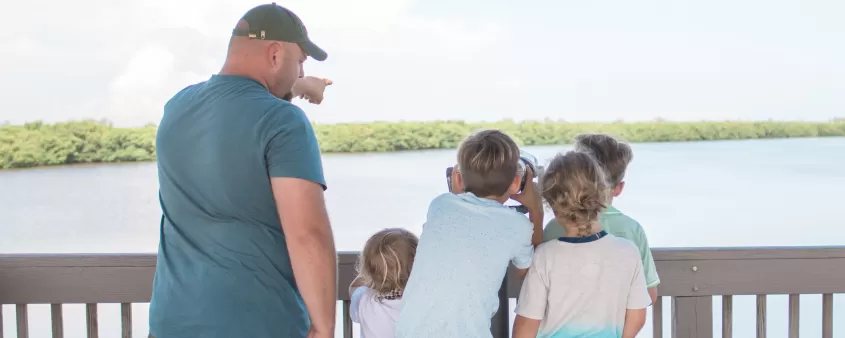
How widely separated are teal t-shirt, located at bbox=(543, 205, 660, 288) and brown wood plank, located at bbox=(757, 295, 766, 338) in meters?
0.38

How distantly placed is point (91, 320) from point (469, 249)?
3.54 ft

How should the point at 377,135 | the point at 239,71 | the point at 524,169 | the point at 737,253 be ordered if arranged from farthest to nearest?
the point at 377,135 < the point at 737,253 < the point at 524,169 < the point at 239,71

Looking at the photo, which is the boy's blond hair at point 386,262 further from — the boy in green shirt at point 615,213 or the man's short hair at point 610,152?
the man's short hair at point 610,152

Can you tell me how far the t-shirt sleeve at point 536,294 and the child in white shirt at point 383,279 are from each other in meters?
0.29

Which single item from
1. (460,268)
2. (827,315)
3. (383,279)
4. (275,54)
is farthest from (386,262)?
(827,315)

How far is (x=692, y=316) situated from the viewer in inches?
75.9

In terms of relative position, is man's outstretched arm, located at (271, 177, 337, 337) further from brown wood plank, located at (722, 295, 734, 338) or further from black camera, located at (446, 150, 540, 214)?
brown wood plank, located at (722, 295, 734, 338)

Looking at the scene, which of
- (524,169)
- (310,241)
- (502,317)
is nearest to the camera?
(310,241)

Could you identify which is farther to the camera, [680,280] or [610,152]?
[680,280]

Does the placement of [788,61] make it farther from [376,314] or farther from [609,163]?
[376,314]

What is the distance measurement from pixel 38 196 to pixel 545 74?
2.93m

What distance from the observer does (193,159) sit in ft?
4.50

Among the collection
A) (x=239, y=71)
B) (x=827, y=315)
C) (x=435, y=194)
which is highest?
(x=239, y=71)

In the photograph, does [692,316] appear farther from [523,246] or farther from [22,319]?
[22,319]
